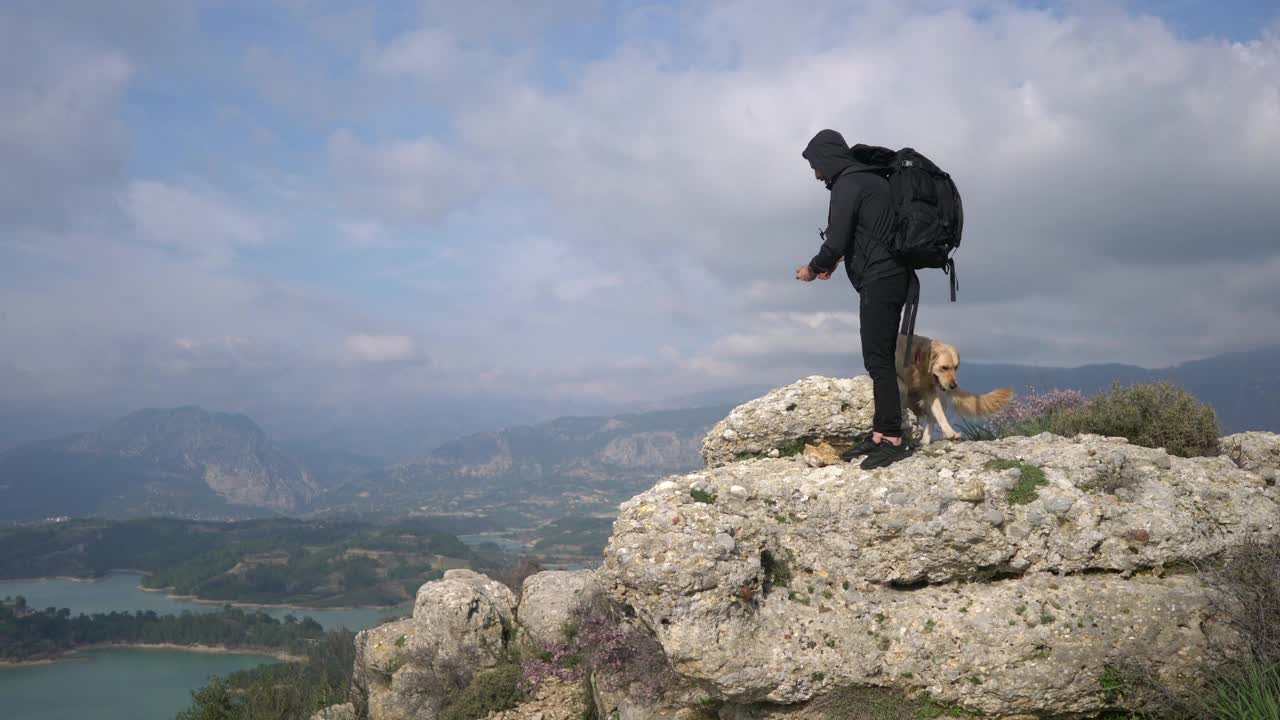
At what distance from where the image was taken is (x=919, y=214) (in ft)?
23.6

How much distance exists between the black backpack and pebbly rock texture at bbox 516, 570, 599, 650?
7793 millimetres

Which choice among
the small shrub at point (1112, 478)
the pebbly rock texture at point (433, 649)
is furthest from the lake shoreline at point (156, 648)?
the small shrub at point (1112, 478)

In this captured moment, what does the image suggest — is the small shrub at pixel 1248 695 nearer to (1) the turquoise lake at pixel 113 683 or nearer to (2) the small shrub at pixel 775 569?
(2) the small shrub at pixel 775 569

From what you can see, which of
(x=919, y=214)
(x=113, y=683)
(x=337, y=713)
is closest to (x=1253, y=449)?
(x=919, y=214)

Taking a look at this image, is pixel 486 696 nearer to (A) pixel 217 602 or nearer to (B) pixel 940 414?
(B) pixel 940 414

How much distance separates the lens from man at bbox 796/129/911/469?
7.31 metres

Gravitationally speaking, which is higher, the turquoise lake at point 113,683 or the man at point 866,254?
the man at point 866,254

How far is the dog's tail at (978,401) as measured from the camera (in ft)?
30.0

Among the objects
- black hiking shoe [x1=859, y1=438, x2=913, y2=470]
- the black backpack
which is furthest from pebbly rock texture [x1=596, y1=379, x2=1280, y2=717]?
the black backpack

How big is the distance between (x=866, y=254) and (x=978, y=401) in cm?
330

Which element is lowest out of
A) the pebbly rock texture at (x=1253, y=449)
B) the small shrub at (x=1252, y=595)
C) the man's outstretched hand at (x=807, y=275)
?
the small shrub at (x=1252, y=595)

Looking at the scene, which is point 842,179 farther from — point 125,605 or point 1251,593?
point 125,605

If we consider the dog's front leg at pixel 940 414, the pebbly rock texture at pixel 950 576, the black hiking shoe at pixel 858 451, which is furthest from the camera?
the dog's front leg at pixel 940 414

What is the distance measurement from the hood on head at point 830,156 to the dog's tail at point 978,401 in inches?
137
